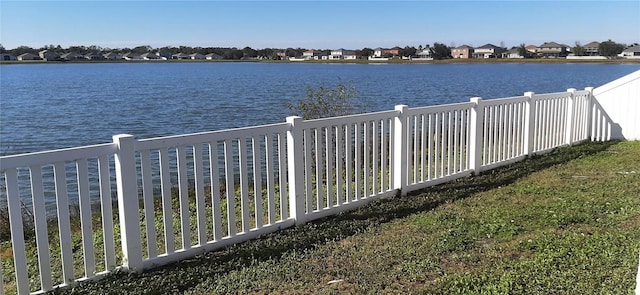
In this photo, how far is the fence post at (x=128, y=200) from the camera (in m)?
4.09

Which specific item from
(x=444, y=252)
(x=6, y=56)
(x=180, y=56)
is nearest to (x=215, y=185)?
(x=444, y=252)

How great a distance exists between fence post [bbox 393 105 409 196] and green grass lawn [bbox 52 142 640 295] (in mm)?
253

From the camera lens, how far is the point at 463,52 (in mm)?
122250

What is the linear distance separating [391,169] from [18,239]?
4.12m

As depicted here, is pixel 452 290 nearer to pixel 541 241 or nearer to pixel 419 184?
pixel 541 241

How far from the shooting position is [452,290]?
367 cm

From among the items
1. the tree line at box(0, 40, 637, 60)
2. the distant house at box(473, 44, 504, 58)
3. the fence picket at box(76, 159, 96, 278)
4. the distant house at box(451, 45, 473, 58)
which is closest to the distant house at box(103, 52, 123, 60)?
the tree line at box(0, 40, 637, 60)

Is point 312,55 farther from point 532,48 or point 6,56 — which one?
point 6,56

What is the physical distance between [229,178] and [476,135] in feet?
13.6

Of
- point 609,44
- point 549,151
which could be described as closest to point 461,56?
point 609,44

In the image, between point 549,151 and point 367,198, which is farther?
point 549,151

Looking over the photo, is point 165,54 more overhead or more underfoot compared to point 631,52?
more overhead

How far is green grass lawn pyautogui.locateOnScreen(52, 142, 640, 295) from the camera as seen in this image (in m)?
3.82

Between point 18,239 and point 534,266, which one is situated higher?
point 18,239
